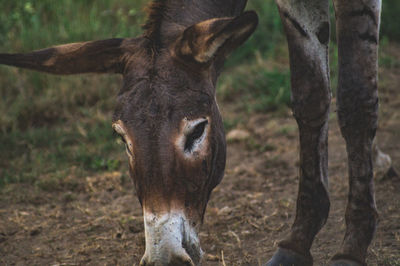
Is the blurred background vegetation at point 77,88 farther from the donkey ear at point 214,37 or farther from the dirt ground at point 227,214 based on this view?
the donkey ear at point 214,37

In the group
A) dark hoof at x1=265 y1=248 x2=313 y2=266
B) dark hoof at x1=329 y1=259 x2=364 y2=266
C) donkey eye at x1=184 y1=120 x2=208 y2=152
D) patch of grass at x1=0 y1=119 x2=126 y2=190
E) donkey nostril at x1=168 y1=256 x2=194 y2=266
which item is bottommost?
patch of grass at x1=0 y1=119 x2=126 y2=190

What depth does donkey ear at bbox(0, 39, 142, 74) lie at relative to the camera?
9.45ft

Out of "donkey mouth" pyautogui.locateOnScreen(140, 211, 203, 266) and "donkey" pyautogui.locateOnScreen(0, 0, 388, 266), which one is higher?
"donkey" pyautogui.locateOnScreen(0, 0, 388, 266)

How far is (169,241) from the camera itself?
241 cm

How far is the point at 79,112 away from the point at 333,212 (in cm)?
313

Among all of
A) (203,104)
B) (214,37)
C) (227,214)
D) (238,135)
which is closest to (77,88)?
(238,135)

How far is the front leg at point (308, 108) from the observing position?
10.3 ft

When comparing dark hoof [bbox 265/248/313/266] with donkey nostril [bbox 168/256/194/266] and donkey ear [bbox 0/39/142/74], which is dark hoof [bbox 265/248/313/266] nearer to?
donkey nostril [bbox 168/256/194/266]

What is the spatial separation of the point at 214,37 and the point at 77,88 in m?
3.87

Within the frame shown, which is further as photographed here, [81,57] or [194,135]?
[81,57]

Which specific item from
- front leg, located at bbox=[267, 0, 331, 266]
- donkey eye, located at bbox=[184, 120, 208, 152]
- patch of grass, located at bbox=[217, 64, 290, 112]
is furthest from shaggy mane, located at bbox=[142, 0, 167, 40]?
patch of grass, located at bbox=[217, 64, 290, 112]

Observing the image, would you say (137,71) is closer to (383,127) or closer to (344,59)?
(344,59)

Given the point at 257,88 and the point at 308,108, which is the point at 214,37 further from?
the point at 257,88

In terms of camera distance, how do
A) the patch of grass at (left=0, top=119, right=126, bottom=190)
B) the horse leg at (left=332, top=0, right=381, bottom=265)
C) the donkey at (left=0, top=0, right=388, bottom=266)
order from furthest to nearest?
the patch of grass at (left=0, top=119, right=126, bottom=190)
the horse leg at (left=332, top=0, right=381, bottom=265)
the donkey at (left=0, top=0, right=388, bottom=266)
